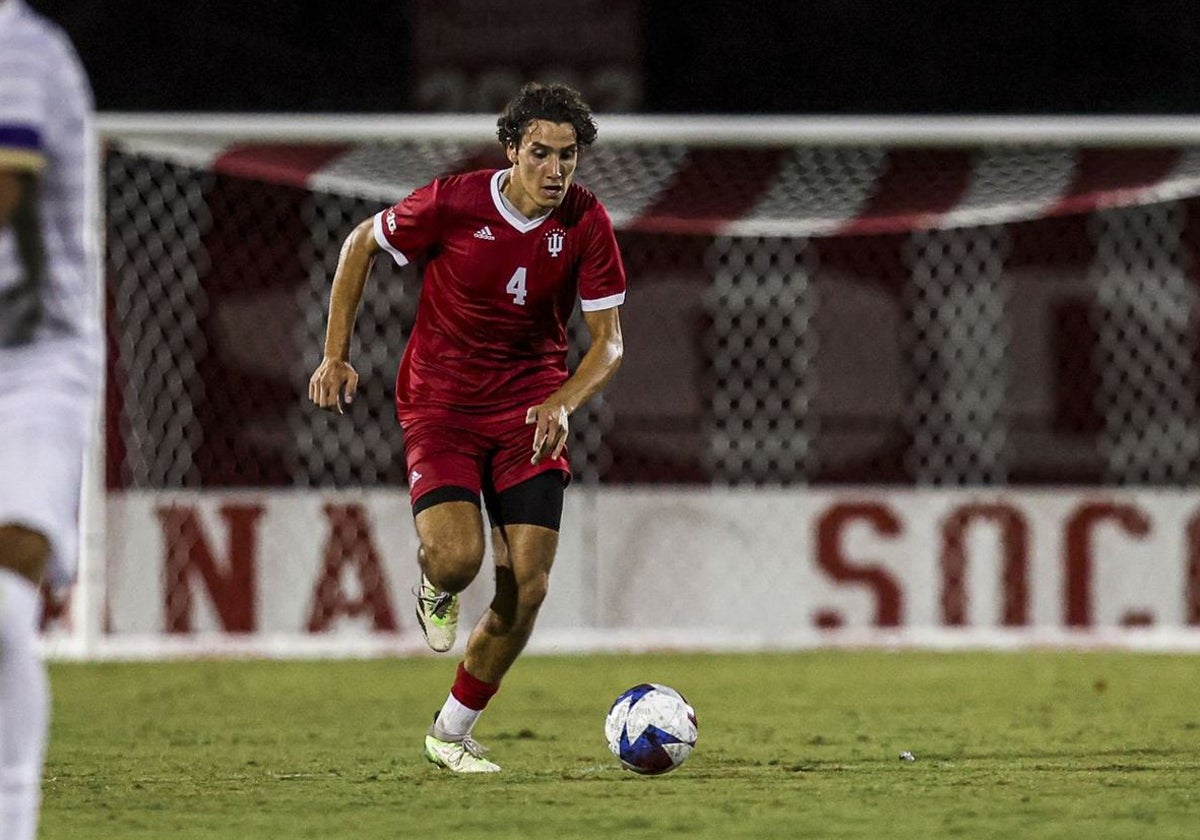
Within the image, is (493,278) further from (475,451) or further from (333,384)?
(333,384)

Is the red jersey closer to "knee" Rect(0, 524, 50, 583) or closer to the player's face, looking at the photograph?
the player's face

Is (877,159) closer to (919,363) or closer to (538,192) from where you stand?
(919,363)

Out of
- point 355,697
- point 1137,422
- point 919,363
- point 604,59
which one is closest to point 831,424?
point 919,363

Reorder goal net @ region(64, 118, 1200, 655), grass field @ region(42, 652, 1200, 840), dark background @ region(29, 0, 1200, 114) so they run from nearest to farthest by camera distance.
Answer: grass field @ region(42, 652, 1200, 840) < goal net @ region(64, 118, 1200, 655) < dark background @ region(29, 0, 1200, 114)

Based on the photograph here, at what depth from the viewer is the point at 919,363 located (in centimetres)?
1379

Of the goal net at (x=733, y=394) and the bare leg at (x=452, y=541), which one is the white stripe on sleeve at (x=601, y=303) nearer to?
the bare leg at (x=452, y=541)

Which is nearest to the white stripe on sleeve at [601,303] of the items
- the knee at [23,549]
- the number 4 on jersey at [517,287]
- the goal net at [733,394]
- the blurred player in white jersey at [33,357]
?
the number 4 on jersey at [517,287]

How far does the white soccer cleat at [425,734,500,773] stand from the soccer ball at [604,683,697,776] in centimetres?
43

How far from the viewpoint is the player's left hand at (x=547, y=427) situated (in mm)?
5707

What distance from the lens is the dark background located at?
1608cm

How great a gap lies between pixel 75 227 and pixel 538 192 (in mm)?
2404

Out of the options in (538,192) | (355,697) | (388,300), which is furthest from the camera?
(388,300)

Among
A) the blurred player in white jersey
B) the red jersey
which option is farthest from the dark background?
the blurred player in white jersey

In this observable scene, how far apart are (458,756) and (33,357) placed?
2.69 metres
